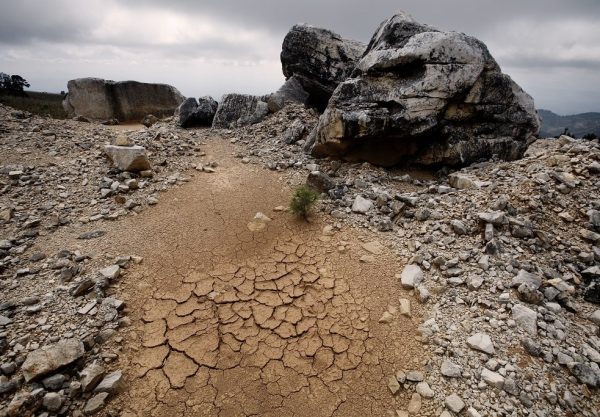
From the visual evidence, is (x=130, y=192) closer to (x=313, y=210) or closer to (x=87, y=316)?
(x=87, y=316)

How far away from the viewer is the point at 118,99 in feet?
49.7

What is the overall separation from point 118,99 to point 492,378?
59.1ft

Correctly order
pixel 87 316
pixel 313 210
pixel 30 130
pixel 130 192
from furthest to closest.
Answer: pixel 30 130 → pixel 130 192 → pixel 313 210 → pixel 87 316

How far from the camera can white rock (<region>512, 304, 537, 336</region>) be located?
3.45 metres

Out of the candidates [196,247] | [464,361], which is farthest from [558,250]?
[196,247]

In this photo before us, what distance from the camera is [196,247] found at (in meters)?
4.95

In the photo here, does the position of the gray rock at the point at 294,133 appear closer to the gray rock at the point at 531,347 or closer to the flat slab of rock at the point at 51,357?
the flat slab of rock at the point at 51,357

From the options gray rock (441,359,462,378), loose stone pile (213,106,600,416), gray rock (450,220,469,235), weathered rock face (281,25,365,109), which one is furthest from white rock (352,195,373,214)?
weathered rock face (281,25,365,109)

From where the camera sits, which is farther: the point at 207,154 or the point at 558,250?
the point at 207,154

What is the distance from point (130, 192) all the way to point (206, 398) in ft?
15.7

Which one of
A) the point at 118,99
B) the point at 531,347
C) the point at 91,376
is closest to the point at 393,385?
the point at 531,347

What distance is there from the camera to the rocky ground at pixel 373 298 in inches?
119

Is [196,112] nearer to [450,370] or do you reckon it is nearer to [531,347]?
[450,370]

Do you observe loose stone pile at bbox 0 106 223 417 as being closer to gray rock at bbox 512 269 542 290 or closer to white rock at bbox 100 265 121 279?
white rock at bbox 100 265 121 279
